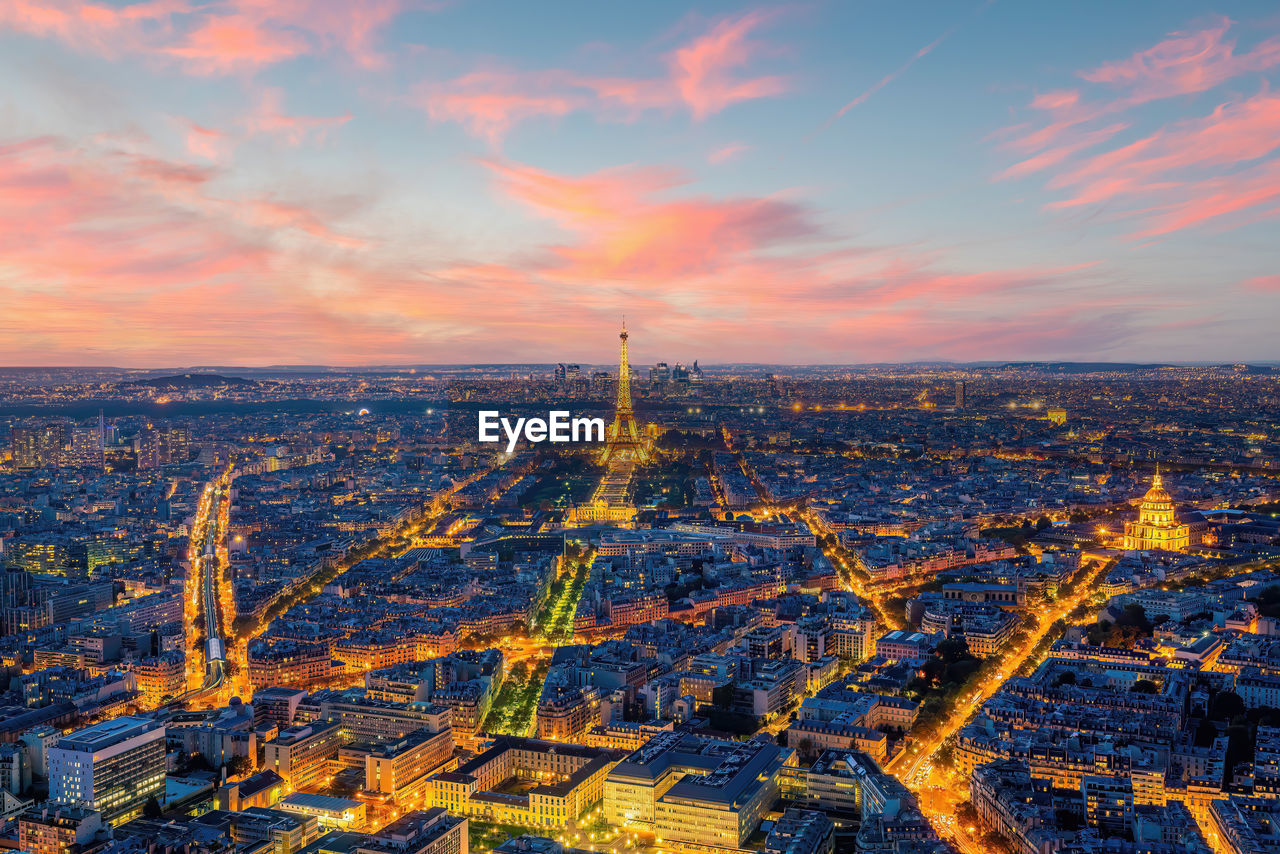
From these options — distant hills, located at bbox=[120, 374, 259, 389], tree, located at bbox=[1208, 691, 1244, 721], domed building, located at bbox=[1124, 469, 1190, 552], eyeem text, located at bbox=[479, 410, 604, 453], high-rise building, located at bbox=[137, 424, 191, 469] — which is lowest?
tree, located at bbox=[1208, 691, 1244, 721]

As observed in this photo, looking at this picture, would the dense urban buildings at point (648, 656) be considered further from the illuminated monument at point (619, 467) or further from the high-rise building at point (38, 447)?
the high-rise building at point (38, 447)

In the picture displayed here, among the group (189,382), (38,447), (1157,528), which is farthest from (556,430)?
(189,382)

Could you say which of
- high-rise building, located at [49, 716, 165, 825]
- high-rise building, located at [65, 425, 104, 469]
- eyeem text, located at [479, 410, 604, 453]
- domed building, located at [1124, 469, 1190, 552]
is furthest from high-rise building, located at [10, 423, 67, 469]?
domed building, located at [1124, 469, 1190, 552]

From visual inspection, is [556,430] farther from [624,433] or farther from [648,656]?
[648,656]

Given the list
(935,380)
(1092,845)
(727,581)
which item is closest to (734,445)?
(727,581)

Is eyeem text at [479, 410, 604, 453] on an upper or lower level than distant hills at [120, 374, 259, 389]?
lower

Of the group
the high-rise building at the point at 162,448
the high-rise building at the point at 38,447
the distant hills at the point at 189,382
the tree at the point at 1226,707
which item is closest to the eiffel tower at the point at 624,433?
the high-rise building at the point at 162,448

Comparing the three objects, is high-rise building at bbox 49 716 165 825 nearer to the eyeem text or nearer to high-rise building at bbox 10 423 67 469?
the eyeem text

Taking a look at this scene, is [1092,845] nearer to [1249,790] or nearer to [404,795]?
[1249,790]
